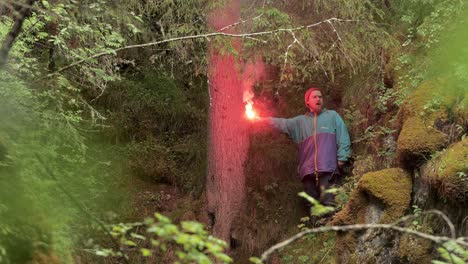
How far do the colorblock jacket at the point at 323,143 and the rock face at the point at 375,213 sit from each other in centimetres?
136

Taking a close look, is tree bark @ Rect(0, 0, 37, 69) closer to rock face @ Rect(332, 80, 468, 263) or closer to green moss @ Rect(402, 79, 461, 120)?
rock face @ Rect(332, 80, 468, 263)

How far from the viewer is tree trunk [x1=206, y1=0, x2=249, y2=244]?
8.39 m

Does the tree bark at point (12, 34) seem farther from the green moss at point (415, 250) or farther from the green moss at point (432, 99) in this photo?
the green moss at point (432, 99)

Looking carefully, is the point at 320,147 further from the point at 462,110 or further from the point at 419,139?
the point at 462,110

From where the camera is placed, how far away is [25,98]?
5398 mm

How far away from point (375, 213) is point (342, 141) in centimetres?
192

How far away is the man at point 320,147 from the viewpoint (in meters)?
7.79

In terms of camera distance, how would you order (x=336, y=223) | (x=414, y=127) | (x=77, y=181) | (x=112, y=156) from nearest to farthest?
(x=414, y=127) < (x=336, y=223) < (x=77, y=181) < (x=112, y=156)

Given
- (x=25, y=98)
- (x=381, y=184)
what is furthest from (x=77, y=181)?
(x=381, y=184)

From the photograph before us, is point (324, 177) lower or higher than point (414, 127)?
lower

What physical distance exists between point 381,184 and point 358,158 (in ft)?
5.27

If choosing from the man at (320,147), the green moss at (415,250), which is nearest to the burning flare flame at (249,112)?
the man at (320,147)

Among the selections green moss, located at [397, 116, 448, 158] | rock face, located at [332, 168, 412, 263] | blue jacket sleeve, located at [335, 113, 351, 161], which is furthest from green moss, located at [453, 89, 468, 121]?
blue jacket sleeve, located at [335, 113, 351, 161]

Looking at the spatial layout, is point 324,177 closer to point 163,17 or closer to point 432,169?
point 432,169
